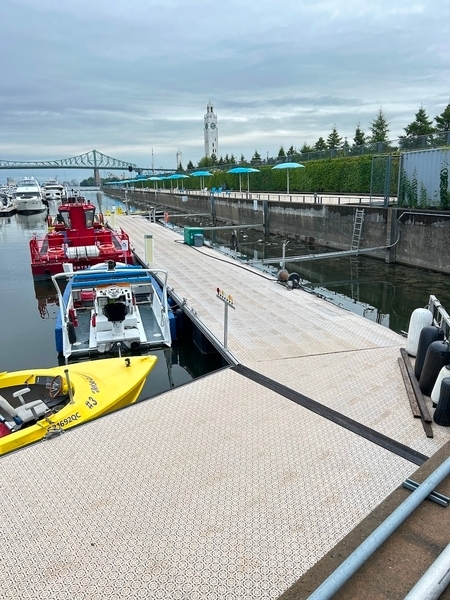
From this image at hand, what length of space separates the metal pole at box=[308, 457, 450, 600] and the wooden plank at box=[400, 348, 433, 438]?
2099 millimetres

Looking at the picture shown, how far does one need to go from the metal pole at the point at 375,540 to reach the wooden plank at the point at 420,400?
6.89 ft

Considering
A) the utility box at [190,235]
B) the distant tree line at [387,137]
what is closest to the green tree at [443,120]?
the distant tree line at [387,137]

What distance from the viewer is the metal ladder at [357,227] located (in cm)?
2109

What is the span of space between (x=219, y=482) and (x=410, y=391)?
10.1 ft

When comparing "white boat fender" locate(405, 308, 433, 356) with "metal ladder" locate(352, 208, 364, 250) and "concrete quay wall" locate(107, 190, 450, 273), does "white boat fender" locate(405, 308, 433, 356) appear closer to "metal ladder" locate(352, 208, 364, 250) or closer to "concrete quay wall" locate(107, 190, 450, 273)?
"concrete quay wall" locate(107, 190, 450, 273)

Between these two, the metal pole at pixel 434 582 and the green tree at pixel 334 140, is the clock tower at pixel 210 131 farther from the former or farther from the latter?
the metal pole at pixel 434 582

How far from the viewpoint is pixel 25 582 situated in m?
3.26

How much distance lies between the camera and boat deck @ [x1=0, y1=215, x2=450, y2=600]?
3334 millimetres

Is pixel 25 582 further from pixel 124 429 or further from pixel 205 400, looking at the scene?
pixel 205 400

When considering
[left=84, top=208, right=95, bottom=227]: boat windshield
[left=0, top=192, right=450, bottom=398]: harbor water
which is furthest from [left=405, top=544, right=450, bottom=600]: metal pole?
[left=84, top=208, right=95, bottom=227]: boat windshield

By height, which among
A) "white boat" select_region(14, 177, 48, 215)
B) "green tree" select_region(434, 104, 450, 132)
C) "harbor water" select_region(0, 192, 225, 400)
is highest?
"green tree" select_region(434, 104, 450, 132)

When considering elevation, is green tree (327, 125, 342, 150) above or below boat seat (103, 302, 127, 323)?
above

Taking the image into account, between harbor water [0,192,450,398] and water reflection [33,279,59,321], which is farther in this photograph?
water reflection [33,279,59,321]

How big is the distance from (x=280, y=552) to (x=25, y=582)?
1.92m
